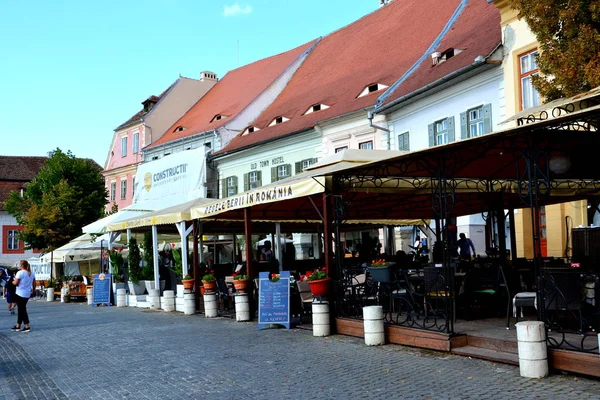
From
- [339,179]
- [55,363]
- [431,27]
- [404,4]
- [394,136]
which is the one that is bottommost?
[55,363]

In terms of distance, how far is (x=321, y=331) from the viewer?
38.3ft

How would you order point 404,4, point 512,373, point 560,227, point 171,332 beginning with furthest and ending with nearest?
point 404,4, point 560,227, point 171,332, point 512,373

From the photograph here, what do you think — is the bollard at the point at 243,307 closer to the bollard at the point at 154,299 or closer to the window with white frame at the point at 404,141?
the bollard at the point at 154,299

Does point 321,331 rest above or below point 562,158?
below

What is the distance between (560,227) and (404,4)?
1856 cm

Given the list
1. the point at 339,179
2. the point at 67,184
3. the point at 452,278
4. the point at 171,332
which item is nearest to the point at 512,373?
the point at 452,278

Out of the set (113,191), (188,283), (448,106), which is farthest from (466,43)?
(113,191)

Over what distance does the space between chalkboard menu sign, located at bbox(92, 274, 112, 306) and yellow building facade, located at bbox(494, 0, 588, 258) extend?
14.0m

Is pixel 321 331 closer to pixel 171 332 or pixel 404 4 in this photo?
pixel 171 332

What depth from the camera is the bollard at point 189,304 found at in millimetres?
17641

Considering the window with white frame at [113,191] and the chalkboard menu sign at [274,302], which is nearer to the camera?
the chalkboard menu sign at [274,302]

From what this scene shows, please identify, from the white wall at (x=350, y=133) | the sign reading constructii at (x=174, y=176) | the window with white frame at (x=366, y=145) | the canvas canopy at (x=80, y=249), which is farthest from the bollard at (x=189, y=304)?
the sign reading constructii at (x=174, y=176)

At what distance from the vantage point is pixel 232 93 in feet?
140

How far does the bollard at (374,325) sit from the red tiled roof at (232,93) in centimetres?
2888
